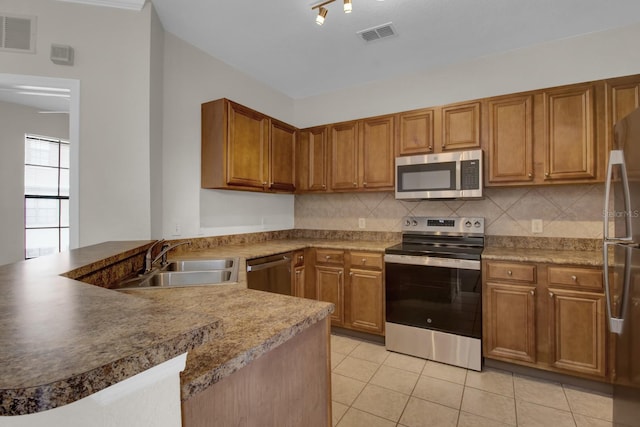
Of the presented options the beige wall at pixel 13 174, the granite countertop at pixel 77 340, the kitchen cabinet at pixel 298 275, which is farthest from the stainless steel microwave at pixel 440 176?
the beige wall at pixel 13 174

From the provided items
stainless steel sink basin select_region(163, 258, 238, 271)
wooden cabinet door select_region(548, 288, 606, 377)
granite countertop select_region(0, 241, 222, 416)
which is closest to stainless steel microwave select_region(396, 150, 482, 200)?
wooden cabinet door select_region(548, 288, 606, 377)

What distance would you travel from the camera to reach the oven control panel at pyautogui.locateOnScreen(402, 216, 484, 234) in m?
2.83

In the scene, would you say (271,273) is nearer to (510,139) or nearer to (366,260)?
(366,260)

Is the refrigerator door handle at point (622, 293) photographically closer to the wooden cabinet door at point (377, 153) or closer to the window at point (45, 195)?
the wooden cabinet door at point (377, 153)

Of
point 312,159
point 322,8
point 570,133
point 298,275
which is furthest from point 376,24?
point 298,275

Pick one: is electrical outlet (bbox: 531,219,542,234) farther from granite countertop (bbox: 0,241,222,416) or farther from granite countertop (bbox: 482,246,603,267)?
granite countertop (bbox: 0,241,222,416)

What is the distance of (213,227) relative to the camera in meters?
2.95

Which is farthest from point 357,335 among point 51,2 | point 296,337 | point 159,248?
point 51,2

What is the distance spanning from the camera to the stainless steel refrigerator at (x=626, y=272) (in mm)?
1266

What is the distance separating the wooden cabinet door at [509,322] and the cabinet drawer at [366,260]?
0.88 metres

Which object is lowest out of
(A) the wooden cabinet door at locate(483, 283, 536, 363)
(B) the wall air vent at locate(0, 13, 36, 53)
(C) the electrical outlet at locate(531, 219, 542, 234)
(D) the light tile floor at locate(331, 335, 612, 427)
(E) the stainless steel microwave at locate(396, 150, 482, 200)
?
(D) the light tile floor at locate(331, 335, 612, 427)

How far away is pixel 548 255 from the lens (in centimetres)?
226

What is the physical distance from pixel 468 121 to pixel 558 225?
1172mm

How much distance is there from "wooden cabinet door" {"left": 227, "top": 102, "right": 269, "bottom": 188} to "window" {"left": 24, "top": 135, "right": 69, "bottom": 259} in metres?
2.93
